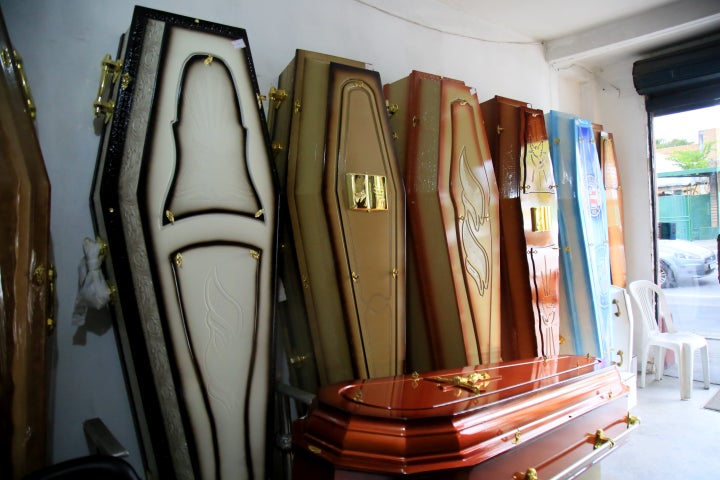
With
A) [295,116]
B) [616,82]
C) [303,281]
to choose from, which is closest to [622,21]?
→ [616,82]

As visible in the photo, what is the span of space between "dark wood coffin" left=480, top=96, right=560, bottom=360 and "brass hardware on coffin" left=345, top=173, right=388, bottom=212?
32.6 inches

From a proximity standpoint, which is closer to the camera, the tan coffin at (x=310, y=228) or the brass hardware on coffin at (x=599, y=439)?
the brass hardware on coffin at (x=599, y=439)

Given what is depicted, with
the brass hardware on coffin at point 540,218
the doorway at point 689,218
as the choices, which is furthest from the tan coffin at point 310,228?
the doorway at point 689,218

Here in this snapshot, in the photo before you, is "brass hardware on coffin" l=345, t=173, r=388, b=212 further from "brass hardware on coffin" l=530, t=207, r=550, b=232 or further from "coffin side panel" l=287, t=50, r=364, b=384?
"brass hardware on coffin" l=530, t=207, r=550, b=232

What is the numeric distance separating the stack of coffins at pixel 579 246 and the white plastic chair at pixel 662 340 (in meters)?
1.16

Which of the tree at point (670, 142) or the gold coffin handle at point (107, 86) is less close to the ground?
the tree at point (670, 142)

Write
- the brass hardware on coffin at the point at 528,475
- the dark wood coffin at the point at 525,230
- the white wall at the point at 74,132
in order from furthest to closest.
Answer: the dark wood coffin at the point at 525,230 < the white wall at the point at 74,132 < the brass hardware on coffin at the point at 528,475

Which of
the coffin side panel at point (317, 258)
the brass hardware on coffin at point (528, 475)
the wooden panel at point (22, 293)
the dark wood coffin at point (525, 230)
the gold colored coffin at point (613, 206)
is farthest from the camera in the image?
the gold colored coffin at point (613, 206)

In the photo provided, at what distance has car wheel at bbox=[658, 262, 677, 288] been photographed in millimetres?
4285

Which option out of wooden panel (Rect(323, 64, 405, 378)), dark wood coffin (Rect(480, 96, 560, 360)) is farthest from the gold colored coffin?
→ wooden panel (Rect(323, 64, 405, 378))

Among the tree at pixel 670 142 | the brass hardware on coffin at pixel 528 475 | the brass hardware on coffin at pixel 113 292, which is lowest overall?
the brass hardware on coffin at pixel 528 475

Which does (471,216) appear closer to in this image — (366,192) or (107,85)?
(366,192)

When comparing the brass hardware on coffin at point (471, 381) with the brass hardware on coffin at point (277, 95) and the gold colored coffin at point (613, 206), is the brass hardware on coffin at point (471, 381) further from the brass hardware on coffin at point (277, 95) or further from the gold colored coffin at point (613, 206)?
the gold colored coffin at point (613, 206)

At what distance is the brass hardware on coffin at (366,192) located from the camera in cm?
176
